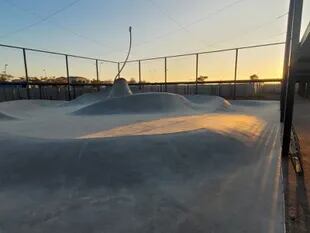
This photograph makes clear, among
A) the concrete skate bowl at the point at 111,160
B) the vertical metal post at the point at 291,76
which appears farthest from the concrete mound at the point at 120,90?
the vertical metal post at the point at 291,76

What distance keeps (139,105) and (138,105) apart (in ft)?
0.15

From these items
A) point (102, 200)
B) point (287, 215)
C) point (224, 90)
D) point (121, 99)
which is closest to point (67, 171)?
point (102, 200)

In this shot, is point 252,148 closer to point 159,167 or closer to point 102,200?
point 159,167

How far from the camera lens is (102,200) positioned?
3.43m

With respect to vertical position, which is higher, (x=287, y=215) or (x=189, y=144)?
(x=189, y=144)

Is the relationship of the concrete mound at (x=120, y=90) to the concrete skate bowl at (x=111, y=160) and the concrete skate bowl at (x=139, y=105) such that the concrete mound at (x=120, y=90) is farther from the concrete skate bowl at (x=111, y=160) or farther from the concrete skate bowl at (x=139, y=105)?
the concrete skate bowl at (x=111, y=160)

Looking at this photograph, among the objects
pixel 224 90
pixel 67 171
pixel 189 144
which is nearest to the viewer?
pixel 67 171

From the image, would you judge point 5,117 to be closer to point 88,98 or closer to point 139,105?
point 139,105

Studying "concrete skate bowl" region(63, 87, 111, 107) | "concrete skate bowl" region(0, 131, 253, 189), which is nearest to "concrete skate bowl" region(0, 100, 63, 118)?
"concrete skate bowl" region(63, 87, 111, 107)

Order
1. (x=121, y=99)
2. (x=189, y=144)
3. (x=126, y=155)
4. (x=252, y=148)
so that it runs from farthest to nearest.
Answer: (x=121, y=99) < (x=252, y=148) < (x=189, y=144) < (x=126, y=155)

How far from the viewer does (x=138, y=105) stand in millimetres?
11625

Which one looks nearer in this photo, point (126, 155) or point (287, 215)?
point (287, 215)

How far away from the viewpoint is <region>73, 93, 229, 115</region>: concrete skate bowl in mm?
11000

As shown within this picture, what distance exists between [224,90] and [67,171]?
23.3 metres
